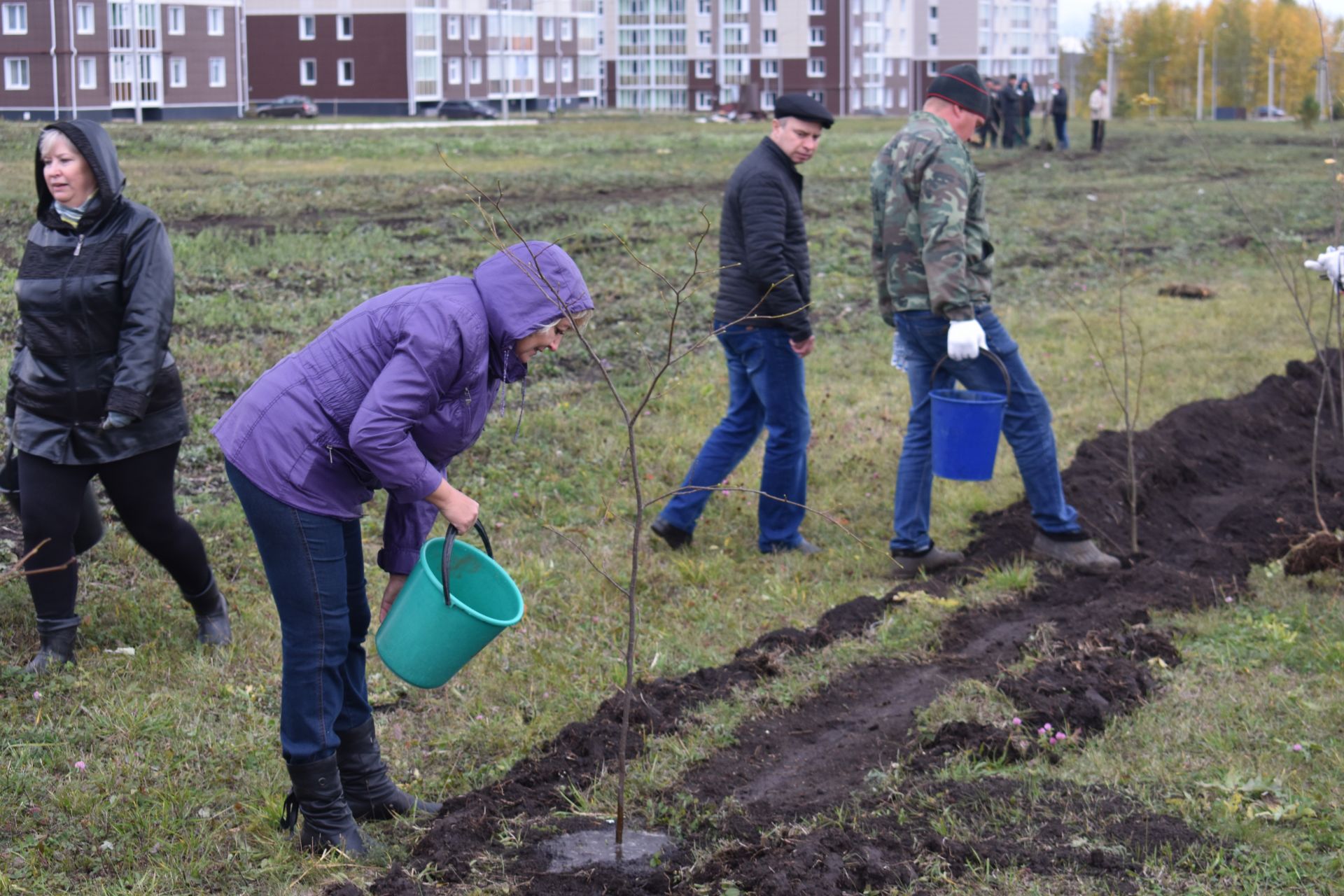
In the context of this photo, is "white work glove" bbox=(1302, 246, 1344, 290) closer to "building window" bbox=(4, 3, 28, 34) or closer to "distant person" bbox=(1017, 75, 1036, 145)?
"building window" bbox=(4, 3, 28, 34)

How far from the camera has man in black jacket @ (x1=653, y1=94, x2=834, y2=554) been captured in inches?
213

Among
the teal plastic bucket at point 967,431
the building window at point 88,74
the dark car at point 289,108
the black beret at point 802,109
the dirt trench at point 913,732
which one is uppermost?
the dark car at point 289,108

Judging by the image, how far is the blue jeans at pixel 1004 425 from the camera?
533cm

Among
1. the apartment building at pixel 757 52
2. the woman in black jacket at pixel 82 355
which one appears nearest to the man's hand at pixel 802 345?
the woman in black jacket at pixel 82 355

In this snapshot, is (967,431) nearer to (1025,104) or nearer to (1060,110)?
(1060,110)

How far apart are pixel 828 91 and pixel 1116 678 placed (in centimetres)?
7717

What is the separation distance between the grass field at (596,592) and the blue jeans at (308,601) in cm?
35

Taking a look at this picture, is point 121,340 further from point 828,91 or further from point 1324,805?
point 828,91

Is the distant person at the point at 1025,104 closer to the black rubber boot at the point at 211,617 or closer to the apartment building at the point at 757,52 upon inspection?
the black rubber boot at the point at 211,617

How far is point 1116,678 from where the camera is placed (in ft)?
13.6

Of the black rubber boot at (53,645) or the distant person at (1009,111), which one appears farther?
the distant person at (1009,111)

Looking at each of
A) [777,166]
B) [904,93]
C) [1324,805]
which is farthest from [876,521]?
[904,93]

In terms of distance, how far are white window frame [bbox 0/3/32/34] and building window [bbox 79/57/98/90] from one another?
221 cm

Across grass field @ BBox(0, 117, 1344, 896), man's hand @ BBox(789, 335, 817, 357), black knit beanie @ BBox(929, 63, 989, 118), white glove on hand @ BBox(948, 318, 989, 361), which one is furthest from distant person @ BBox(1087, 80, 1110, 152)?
white glove on hand @ BBox(948, 318, 989, 361)
